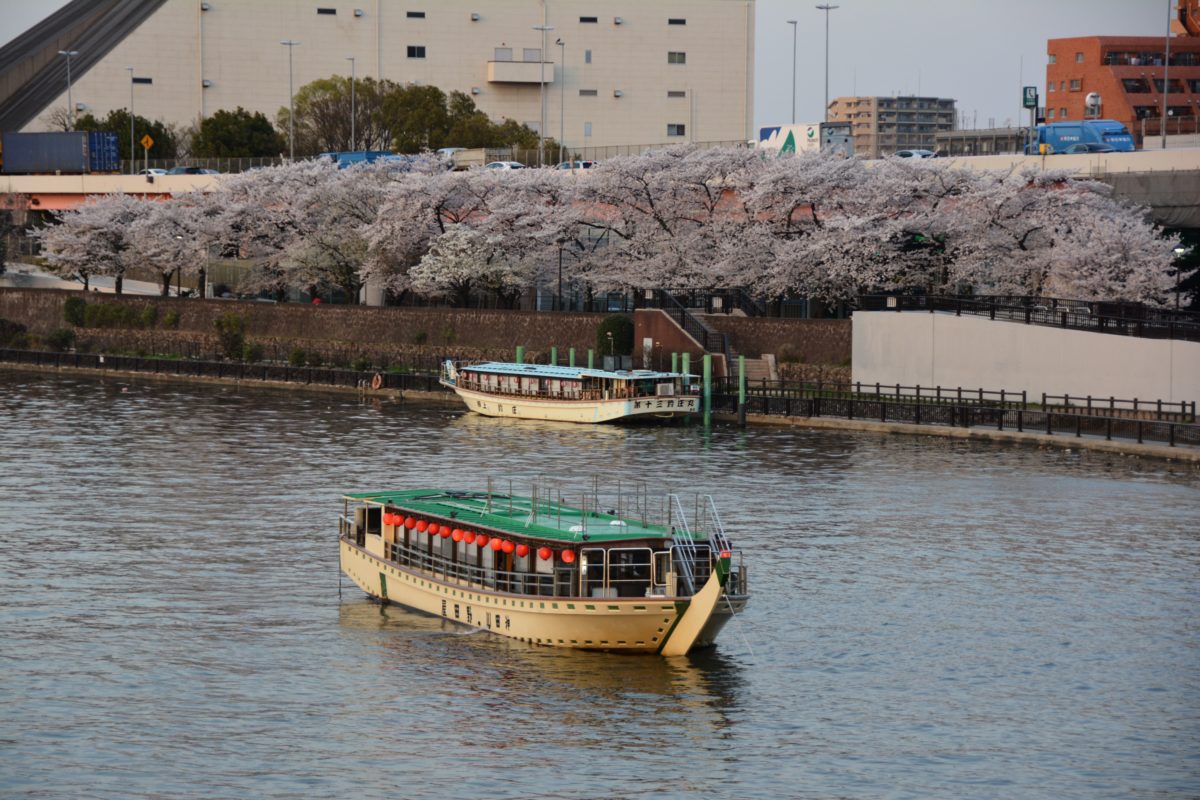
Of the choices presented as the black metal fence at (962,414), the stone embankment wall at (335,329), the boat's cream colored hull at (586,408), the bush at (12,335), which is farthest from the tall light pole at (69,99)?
the black metal fence at (962,414)

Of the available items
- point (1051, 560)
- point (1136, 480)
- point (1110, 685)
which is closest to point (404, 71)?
point (1136, 480)

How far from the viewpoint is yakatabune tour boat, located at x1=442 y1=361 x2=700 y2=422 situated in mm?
90062

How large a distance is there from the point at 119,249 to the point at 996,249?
76.8 meters

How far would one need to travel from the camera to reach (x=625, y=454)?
77.6 metres

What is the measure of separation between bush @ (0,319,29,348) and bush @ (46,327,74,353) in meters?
4.36

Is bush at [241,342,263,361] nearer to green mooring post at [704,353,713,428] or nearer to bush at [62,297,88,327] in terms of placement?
bush at [62,297,88,327]

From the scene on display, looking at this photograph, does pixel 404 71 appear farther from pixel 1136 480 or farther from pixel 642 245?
pixel 1136 480

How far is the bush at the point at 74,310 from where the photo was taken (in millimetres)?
136375

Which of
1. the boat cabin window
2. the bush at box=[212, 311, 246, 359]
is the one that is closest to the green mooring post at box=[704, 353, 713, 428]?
the bush at box=[212, 311, 246, 359]

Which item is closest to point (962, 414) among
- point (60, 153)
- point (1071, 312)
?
point (1071, 312)

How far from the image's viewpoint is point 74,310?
5374 inches

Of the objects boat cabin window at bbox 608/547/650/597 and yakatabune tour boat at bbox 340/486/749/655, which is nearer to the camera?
yakatabune tour boat at bbox 340/486/749/655

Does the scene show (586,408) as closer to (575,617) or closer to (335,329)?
(335,329)

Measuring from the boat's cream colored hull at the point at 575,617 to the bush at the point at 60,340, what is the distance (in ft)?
303
